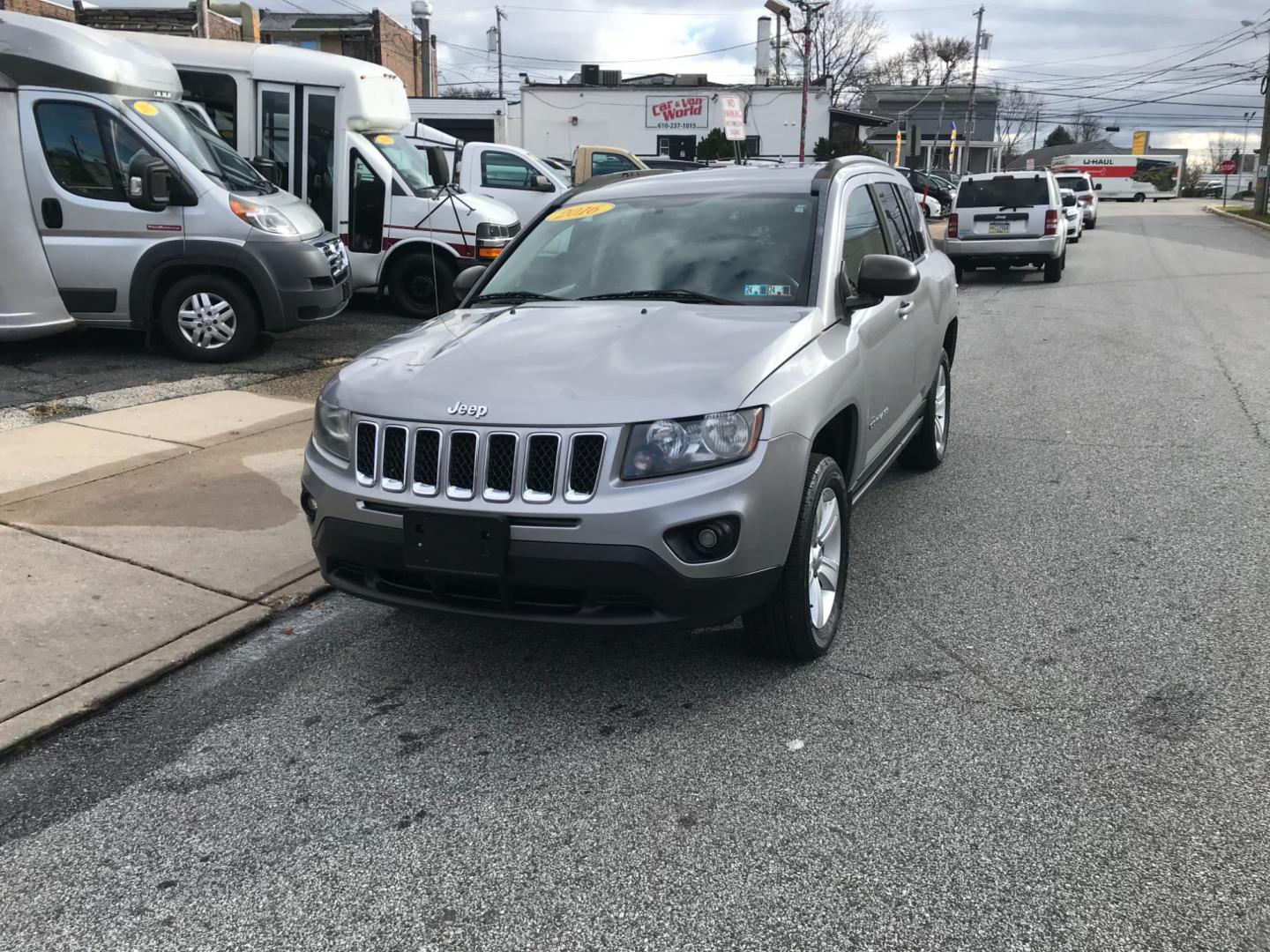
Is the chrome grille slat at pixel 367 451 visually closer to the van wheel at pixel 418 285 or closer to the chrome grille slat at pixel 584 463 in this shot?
the chrome grille slat at pixel 584 463

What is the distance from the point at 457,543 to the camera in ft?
11.0

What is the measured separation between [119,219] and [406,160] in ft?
14.3

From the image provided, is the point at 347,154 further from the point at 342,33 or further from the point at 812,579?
the point at 342,33

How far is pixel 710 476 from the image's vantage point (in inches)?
131

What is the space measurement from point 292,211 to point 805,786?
868cm

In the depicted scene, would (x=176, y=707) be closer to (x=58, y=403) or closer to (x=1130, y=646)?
(x=1130, y=646)

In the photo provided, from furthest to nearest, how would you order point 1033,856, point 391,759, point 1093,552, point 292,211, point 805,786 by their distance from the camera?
1. point 292,211
2. point 1093,552
3. point 391,759
4. point 805,786
5. point 1033,856

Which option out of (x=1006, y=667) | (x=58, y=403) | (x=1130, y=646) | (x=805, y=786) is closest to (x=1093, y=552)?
(x=1130, y=646)

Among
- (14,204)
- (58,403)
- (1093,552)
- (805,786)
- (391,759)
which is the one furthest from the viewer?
(14,204)

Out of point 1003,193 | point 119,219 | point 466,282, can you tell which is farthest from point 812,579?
point 1003,193

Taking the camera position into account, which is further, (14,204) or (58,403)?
(14,204)

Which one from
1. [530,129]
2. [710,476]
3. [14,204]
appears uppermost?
[530,129]

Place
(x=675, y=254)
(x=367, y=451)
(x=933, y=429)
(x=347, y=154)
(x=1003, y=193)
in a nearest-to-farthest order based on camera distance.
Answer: (x=367, y=451), (x=675, y=254), (x=933, y=429), (x=347, y=154), (x=1003, y=193)

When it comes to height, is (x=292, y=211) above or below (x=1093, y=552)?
above
